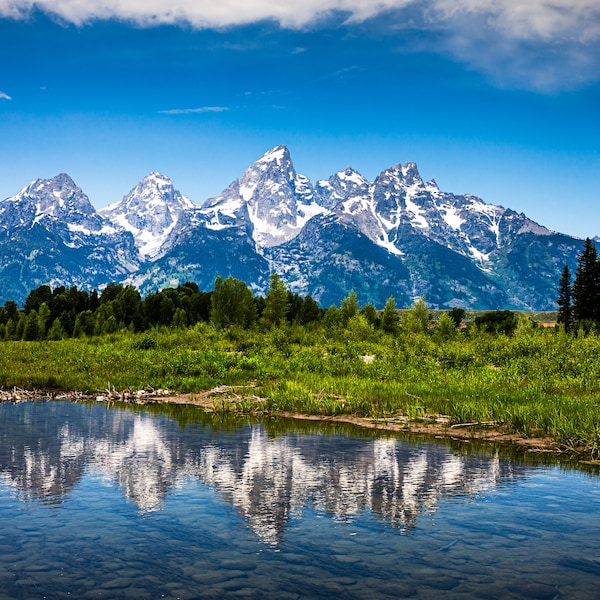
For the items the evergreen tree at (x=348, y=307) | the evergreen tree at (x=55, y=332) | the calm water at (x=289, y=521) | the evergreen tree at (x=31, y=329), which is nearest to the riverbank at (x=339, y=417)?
the calm water at (x=289, y=521)

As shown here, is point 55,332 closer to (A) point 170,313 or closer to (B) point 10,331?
(B) point 10,331

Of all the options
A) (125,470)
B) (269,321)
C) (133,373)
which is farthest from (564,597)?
(269,321)

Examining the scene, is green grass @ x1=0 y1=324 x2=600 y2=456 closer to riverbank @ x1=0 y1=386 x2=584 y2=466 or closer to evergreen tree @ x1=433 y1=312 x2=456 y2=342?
riverbank @ x1=0 y1=386 x2=584 y2=466

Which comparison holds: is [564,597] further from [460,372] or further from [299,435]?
[460,372]

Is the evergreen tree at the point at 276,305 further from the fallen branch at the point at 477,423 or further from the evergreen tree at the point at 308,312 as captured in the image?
the fallen branch at the point at 477,423

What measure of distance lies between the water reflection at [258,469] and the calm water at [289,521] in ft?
0.26

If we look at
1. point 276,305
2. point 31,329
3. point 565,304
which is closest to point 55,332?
point 31,329

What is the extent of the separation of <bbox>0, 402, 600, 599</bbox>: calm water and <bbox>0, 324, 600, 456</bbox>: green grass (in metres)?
5.18

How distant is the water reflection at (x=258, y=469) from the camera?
17.5 meters

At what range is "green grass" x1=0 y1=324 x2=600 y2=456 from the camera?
29.5 m

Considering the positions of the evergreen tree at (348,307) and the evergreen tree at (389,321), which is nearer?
the evergreen tree at (389,321)

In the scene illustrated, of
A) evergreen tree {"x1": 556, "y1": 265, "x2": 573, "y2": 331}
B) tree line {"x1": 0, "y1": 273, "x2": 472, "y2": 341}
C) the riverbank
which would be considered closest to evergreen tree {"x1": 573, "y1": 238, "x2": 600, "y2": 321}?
evergreen tree {"x1": 556, "y1": 265, "x2": 573, "y2": 331}

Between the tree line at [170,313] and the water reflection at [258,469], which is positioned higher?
the tree line at [170,313]

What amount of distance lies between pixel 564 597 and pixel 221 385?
114 feet
